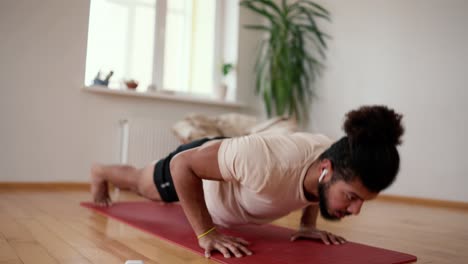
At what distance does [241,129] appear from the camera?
13.1 ft

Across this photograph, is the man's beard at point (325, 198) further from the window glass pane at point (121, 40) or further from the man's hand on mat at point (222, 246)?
the window glass pane at point (121, 40)

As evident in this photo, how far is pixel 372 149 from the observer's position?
4.03 ft

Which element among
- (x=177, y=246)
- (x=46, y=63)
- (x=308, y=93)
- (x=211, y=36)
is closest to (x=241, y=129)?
(x=308, y=93)

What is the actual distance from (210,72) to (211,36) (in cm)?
39

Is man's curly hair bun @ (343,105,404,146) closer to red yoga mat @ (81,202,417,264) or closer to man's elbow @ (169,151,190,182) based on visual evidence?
red yoga mat @ (81,202,417,264)

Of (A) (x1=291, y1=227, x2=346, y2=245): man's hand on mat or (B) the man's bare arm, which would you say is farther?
(A) (x1=291, y1=227, x2=346, y2=245): man's hand on mat

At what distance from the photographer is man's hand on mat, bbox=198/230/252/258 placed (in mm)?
1472

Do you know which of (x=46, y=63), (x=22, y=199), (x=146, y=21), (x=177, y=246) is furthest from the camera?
(x=146, y=21)

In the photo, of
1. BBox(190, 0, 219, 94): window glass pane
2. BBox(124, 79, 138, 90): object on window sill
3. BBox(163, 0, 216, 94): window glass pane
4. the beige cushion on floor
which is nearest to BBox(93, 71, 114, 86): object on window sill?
BBox(124, 79, 138, 90): object on window sill

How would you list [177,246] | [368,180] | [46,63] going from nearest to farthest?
[368,180] → [177,246] → [46,63]

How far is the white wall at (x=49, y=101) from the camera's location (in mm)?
3611

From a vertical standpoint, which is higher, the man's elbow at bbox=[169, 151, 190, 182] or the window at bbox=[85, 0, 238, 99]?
the window at bbox=[85, 0, 238, 99]

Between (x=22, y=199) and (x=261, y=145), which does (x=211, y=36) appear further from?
(x=261, y=145)

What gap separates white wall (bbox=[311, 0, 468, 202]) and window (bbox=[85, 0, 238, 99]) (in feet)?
4.16
